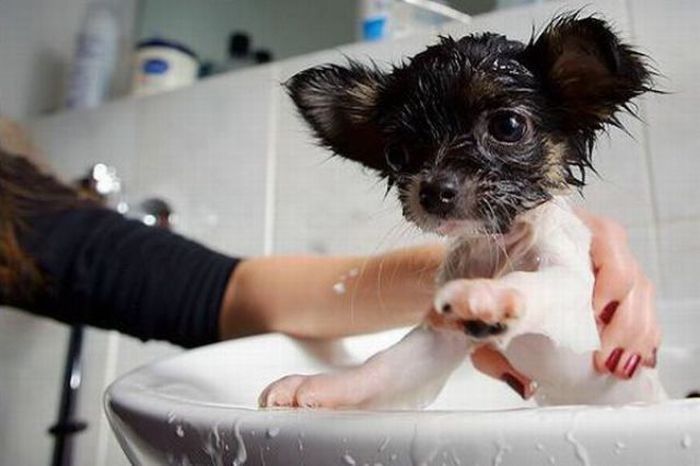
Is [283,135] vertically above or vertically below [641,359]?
above

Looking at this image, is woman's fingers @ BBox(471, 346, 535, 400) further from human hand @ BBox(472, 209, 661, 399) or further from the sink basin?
the sink basin

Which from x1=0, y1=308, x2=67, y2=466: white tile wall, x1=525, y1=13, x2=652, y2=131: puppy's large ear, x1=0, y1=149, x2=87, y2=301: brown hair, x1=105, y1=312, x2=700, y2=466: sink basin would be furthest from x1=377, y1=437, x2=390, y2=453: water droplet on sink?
x1=0, y1=149, x2=87, y2=301: brown hair

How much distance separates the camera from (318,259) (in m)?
0.59

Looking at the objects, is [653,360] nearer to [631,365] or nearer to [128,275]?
[631,365]

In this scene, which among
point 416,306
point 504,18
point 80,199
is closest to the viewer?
point 504,18

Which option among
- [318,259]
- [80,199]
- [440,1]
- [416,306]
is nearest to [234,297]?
[318,259]

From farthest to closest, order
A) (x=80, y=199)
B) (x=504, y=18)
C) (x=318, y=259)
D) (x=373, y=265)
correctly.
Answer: (x=80, y=199)
(x=318, y=259)
(x=373, y=265)
(x=504, y=18)

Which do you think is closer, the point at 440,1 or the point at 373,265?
the point at 440,1

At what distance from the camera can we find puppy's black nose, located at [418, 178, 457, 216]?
8.3 inches

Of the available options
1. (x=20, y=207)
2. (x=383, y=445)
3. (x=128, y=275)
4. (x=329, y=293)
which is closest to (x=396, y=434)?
(x=383, y=445)

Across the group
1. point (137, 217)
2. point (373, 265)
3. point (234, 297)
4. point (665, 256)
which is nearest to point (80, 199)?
point (137, 217)

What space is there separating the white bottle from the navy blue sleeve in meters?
0.29

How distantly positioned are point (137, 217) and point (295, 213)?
212mm

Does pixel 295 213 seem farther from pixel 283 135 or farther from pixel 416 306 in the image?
pixel 416 306
